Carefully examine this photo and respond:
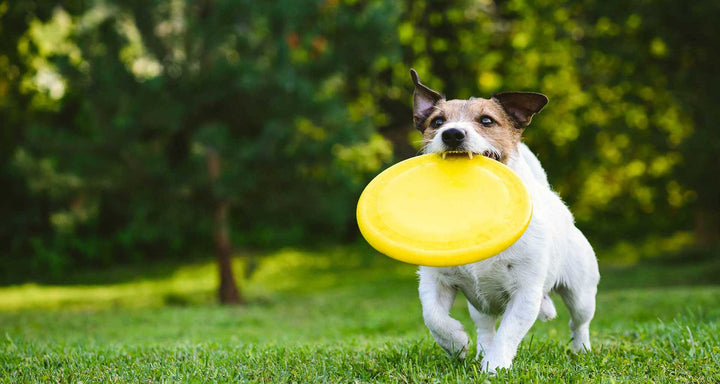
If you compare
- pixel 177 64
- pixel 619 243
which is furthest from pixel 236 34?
pixel 619 243

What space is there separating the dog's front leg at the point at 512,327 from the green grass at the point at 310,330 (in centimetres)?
10

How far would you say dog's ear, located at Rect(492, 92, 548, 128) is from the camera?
15.4 feet

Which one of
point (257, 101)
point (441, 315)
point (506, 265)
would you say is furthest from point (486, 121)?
point (257, 101)

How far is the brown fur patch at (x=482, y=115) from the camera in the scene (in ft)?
14.8

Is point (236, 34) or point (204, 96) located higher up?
point (236, 34)

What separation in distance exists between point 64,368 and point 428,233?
248 cm

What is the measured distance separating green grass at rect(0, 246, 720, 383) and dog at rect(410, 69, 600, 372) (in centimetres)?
24

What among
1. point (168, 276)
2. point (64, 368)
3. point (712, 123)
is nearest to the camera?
point (64, 368)

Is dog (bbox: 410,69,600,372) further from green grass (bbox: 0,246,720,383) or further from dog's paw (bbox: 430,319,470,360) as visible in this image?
green grass (bbox: 0,246,720,383)

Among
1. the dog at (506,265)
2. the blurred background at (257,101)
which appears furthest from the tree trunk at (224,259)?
the dog at (506,265)

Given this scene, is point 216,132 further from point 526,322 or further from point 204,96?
point 526,322

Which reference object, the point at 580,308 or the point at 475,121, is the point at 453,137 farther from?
the point at 580,308

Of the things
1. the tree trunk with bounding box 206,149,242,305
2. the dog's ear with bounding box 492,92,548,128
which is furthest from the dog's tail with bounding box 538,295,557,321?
the tree trunk with bounding box 206,149,242,305

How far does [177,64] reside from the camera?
12203 millimetres
